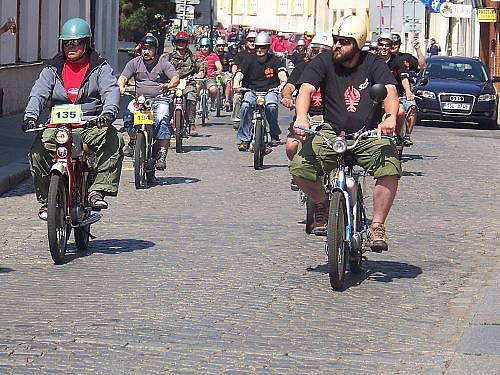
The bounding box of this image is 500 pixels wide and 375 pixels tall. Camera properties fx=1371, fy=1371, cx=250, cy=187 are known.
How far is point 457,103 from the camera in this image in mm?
30875

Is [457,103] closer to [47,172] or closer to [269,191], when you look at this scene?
[269,191]

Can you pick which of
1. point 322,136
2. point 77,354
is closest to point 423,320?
point 322,136

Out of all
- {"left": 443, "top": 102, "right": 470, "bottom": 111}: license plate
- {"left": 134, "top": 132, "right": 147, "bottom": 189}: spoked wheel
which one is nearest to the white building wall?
{"left": 443, "top": 102, "right": 470, "bottom": 111}: license plate

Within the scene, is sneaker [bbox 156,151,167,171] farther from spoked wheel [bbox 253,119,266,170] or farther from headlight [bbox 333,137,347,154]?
headlight [bbox 333,137,347,154]

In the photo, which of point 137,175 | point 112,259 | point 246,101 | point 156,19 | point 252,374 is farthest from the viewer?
point 156,19

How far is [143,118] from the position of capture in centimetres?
1619

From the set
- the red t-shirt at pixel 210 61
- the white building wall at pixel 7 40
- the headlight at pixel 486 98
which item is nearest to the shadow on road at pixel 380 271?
the white building wall at pixel 7 40

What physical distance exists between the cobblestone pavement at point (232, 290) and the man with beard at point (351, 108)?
2.34 ft

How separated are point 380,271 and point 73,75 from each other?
2.90 metres

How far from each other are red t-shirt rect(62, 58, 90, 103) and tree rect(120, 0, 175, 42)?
48005 mm

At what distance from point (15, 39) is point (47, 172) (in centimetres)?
1797

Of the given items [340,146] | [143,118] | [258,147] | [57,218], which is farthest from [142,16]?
[340,146]

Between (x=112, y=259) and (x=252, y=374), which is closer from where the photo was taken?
(x=252, y=374)

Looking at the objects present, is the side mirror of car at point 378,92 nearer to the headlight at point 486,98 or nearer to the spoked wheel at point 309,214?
→ the spoked wheel at point 309,214
